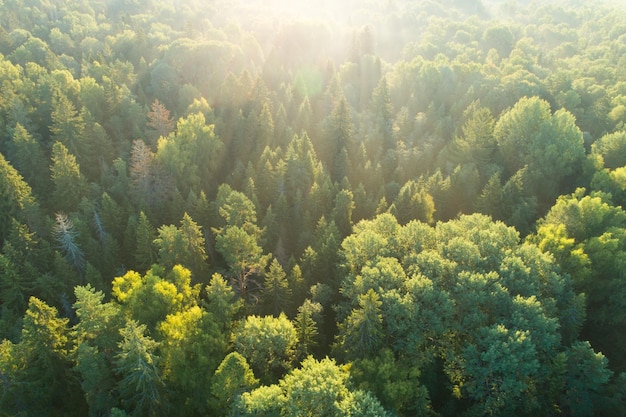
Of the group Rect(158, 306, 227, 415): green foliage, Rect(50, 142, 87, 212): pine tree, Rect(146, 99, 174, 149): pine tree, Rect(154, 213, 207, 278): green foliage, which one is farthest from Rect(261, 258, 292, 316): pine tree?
Rect(146, 99, 174, 149): pine tree

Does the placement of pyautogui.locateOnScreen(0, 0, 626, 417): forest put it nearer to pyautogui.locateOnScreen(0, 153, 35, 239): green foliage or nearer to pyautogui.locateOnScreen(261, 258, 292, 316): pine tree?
pyautogui.locateOnScreen(261, 258, 292, 316): pine tree

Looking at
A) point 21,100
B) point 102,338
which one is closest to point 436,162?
point 102,338

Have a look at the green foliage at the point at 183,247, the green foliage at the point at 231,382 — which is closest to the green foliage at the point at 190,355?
the green foliage at the point at 231,382

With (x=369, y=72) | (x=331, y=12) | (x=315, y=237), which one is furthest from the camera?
(x=331, y=12)

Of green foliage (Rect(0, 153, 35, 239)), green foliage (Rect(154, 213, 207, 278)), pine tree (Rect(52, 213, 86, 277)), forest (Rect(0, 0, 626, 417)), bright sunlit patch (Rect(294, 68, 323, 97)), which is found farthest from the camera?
bright sunlit patch (Rect(294, 68, 323, 97))

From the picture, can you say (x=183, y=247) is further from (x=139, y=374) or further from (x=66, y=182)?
(x=66, y=182)

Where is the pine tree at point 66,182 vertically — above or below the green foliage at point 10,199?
above

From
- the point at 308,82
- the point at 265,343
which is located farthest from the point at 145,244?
the point at 308,82

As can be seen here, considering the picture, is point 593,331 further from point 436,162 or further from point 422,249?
point 436,162

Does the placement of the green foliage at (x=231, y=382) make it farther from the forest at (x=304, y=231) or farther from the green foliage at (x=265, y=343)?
the green foliage at (x=265, y=343)
